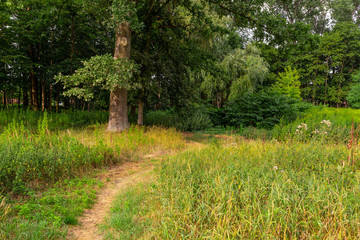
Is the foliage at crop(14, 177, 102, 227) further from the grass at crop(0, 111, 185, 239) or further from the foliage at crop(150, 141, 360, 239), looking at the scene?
the foliage at crop(150, 141, 360, 239)

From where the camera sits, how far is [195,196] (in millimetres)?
2930


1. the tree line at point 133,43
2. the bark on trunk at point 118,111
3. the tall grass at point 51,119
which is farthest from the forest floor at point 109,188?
the tall grass at point 51,119

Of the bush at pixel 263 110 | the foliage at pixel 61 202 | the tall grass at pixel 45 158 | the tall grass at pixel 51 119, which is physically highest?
the bush at pixel 263 110

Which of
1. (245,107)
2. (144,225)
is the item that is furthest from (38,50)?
(144,225)

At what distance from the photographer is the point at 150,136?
8625mm

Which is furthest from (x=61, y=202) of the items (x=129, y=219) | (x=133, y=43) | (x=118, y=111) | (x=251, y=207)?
(x=133, y=43)

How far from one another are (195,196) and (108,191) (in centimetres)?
241

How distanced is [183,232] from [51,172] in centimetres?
330

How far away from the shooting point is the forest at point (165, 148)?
2582 millimetres

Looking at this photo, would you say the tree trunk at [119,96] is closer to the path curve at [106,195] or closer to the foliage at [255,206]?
the path curve at [106,195]

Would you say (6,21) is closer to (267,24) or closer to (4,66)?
(4,66)

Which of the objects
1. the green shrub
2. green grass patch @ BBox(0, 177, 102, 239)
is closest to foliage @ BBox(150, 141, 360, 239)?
green grass patch @ BBox(0, 177, 102, 239)

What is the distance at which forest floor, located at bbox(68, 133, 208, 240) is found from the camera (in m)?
3.05

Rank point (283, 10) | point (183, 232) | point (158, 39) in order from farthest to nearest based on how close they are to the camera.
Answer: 1. point (283, 10)
2. point (158, 39)
3. point (183, 232)
